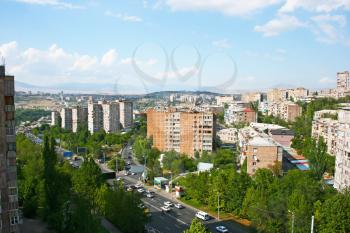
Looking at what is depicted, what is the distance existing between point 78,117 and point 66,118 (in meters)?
2.23

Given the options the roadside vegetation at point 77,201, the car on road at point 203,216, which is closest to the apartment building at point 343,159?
the car on road at point 203,216

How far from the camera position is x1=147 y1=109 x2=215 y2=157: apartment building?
27.6m

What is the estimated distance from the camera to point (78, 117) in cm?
4591

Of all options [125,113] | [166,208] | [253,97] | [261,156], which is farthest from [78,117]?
[253,97]

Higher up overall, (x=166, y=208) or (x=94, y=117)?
(x=94, y=117)

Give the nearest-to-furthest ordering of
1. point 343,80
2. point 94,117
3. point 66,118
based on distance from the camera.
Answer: point 94,117
point 66,118
point 343,80

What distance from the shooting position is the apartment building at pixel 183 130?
1086 inches

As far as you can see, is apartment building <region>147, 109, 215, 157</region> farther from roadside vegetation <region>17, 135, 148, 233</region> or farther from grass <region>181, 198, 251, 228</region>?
roadside vegetation <region>17, 135, 148, 233</region>

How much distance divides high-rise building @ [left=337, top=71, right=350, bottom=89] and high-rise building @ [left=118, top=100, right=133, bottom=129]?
33.3 m

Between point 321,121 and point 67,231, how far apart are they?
23.9 meters

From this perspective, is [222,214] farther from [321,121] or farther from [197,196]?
[321,121]

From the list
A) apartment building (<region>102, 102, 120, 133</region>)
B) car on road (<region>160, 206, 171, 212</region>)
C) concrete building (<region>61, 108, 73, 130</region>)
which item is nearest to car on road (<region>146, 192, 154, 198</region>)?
car on road (<region>160, 206, 171, 212</region>)

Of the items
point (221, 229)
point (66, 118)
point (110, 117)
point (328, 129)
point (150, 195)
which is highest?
point (328, 129)

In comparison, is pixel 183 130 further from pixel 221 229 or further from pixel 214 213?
pixel 221 229
